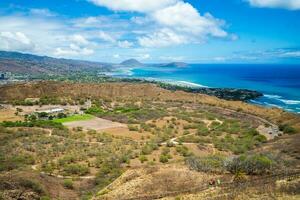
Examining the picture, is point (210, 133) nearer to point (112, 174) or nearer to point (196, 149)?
point (196, 149)

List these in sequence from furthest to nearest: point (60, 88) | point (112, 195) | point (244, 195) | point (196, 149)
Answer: point (60, 88) → point (196, 149) → point (112, 195) → point (244, 195)

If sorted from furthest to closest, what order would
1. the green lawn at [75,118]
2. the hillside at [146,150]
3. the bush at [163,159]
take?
the green lawn at [75,118] → the bush at [163,159] → the hillside at [146,150]

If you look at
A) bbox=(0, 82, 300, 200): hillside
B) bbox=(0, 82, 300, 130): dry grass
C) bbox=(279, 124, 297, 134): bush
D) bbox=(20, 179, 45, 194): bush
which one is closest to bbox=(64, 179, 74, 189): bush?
bbox=(0, 82, 300, 200): hillside

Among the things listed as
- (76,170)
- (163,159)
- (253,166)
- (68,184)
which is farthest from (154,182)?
(163,159)

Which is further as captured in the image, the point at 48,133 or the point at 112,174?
the point at 48,133

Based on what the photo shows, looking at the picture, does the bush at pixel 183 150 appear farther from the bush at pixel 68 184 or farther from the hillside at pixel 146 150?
the bush at pixel 68 184

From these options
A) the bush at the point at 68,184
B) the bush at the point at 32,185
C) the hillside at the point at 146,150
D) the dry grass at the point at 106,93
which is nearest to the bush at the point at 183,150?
the hillside at the point at 146,150

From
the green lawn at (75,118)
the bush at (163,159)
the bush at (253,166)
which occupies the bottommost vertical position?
the green lawn at (75,118)

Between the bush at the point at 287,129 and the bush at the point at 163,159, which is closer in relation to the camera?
the bush at the point at 163,159

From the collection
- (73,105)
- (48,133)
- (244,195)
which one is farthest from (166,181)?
(73,105)

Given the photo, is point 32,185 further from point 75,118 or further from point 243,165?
point 75,118

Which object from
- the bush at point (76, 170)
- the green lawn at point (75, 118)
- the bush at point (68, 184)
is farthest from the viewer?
the green lawn at point (75, 118)
